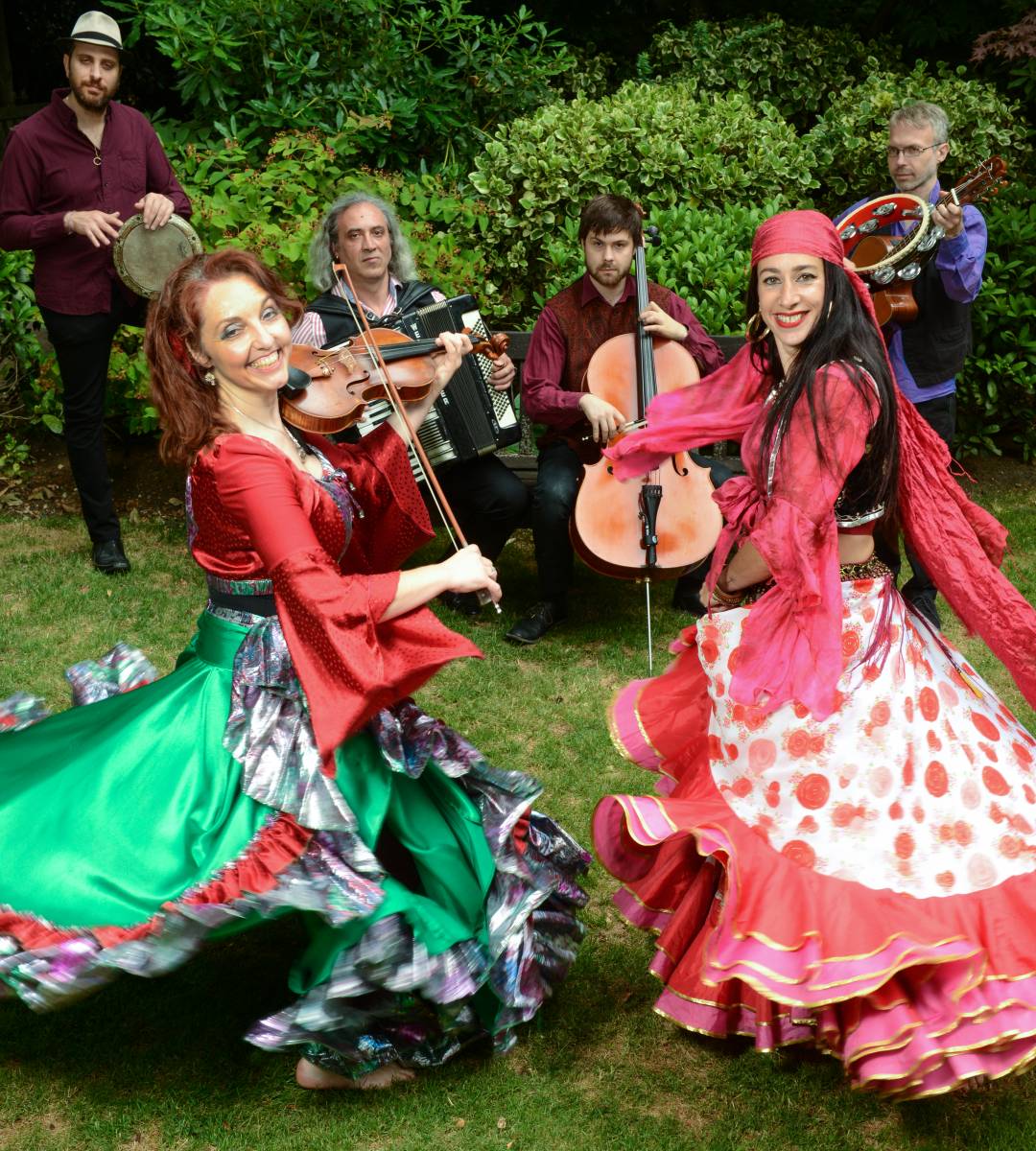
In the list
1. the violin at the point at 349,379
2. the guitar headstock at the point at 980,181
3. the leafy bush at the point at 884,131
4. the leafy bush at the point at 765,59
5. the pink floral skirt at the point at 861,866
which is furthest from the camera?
the leafy bush at the point at 765,59

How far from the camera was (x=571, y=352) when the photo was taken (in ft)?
17.5

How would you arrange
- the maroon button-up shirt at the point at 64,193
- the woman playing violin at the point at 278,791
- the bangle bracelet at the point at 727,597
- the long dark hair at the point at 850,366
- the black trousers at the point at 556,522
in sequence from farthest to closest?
the maroon button-up shirt at the point at 64,193 → the black trousers at the point at 556,522 → the bangle bracelet at the point at 727,597 → the long dark hair at the point at 850,366 → the woman playing violin at the point at 278,791

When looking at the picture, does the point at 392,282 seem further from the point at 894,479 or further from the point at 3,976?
the point at 3,976

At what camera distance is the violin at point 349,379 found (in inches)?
146

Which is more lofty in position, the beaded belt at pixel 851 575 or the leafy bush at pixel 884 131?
the leafy bush at pixel 884 131

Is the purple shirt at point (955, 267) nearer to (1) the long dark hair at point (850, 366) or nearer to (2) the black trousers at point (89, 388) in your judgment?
(1) the long dark hair at point (850, 366)

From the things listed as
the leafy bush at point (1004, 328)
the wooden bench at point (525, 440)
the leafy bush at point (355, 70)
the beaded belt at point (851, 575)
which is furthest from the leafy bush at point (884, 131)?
the beaded belt at point (851, 575)

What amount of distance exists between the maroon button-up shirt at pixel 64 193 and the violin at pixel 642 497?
208 centimetres

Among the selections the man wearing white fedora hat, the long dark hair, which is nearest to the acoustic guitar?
the long dark hair

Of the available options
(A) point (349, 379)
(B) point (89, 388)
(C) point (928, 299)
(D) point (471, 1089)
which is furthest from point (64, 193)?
(D) point (471, 1089)

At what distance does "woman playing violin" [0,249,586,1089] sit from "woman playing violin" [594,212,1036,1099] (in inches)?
14.7

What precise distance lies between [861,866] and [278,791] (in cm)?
115

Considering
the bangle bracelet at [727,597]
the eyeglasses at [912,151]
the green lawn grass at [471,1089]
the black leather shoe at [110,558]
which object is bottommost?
the green lawn grass at [471,1089]

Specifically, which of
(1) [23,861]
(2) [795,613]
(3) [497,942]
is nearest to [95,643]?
(1) [23,861]
